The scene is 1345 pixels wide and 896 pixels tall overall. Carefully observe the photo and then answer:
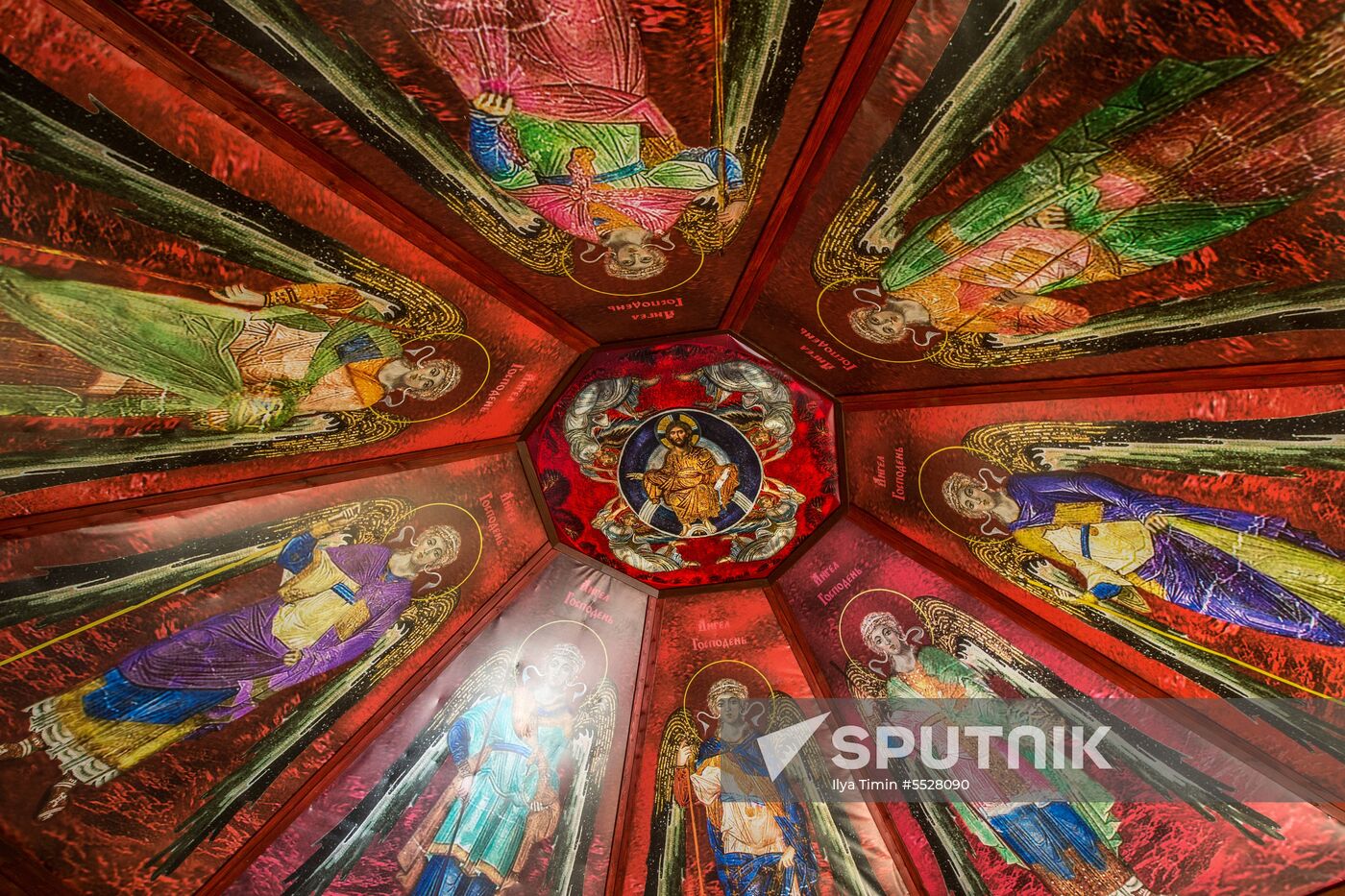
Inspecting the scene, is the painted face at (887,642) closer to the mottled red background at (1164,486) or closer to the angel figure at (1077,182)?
the mottled red background at (1164,486)

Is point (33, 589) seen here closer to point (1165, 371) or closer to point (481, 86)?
point (481, 86)

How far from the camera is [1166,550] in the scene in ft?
17.2

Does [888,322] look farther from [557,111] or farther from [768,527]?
[557,111]

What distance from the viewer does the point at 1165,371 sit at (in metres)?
4.79

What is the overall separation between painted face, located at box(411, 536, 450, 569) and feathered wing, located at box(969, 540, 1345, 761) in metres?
4.19

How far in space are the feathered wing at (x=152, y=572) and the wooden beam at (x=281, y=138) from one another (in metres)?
2.03

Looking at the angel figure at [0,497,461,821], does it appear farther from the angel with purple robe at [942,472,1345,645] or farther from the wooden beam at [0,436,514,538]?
the angel with purple robe at [942,472,1345,645]

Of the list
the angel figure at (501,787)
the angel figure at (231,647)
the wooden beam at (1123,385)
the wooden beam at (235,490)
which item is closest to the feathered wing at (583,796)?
the angel figure at (501,787)

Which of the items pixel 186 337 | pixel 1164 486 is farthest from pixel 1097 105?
pixel 186 337

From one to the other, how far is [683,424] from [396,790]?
3818 mm

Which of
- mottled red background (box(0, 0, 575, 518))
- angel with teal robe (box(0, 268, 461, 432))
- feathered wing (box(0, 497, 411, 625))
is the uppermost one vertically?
mottled red background (box(0, 0, 575, 518))

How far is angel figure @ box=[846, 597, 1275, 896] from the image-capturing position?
6000 millimetres

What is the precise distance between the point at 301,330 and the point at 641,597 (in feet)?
12.7
